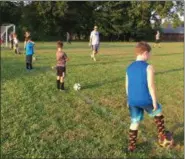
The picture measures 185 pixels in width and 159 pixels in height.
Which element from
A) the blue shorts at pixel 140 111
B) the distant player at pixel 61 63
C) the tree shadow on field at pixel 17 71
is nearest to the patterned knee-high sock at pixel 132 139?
the blue shorts at pixel 140 111

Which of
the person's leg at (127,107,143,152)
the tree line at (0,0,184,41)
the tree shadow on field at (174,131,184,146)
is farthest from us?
the tree line at (0,0,184,41)

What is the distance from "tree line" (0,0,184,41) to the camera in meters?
65.9

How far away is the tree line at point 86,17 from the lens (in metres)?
65.9

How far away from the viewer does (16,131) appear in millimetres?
8188

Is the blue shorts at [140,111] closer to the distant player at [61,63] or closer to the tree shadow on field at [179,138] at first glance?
the tree shadow on field at [179,138]

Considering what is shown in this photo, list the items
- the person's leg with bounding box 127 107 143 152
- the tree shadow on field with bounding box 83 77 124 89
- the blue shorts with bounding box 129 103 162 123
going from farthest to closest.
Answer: the tree shadow on field with bounding box 83 77 124 89, the person's leg with bounding box 127 107 143 152, the blue shorts with bounding box 129 103 162 123

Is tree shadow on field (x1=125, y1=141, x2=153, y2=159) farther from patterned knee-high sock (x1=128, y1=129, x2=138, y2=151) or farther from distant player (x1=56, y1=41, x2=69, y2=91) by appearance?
distant player (x1=56, y1=41, x2=69, y2=91)

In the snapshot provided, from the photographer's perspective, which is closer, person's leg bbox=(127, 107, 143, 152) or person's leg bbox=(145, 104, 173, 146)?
person's leg bbox=(145, 104, 173, 146)

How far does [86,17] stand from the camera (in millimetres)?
69688

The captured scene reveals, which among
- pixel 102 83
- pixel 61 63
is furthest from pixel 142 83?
pixel 102 83

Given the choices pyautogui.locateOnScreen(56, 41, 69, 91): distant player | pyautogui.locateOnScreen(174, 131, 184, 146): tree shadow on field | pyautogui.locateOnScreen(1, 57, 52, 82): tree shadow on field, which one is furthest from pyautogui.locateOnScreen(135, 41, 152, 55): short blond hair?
pyautogui.locateOnScreen(1, 57, 52, 82): tree shadow on field

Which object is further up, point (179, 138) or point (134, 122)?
point (134, 122)

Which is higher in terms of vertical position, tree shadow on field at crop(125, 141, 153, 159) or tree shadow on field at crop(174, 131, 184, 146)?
tree shadow on field at crop(174, 131, 184, 146)

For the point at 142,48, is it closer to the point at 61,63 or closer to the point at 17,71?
the point at 61,63
